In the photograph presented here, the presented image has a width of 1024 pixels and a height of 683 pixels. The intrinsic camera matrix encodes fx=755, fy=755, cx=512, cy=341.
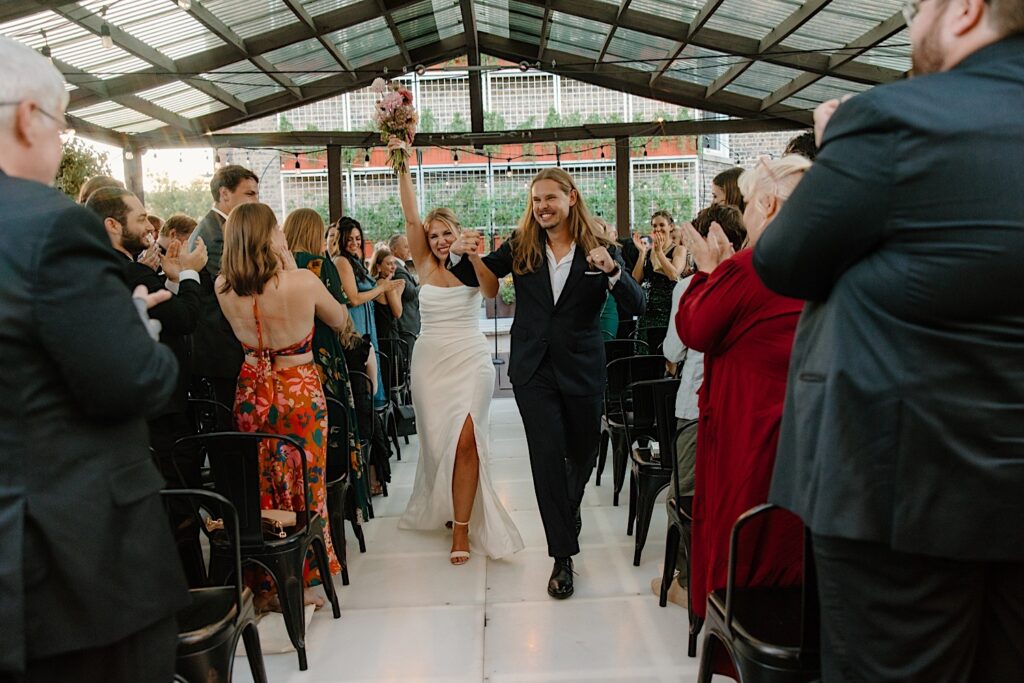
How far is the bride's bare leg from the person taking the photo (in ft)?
12.2

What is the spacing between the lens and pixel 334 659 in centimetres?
278

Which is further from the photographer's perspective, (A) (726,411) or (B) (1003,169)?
(A) (726,411)

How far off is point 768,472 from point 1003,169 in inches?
42.2

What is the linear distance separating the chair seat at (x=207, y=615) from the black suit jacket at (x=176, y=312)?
2.23 feet

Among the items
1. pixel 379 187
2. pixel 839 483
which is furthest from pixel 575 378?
pixel 379 187

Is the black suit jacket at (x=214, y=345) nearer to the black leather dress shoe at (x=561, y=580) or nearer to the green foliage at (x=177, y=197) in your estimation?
the black leather dress shoe at (x=561, y=580)

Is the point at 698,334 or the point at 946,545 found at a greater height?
the point at 698,334

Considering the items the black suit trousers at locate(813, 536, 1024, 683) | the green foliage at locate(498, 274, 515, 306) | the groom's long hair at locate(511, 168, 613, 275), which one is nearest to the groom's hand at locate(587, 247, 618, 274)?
the groom's long hair at locate(511, 168, 613, 275)

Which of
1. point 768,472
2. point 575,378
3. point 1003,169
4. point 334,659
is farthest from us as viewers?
point 575,378

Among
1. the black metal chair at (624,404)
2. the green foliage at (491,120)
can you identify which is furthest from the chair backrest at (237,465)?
the green foliage at (491,120)

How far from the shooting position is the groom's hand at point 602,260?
3035 millimetres

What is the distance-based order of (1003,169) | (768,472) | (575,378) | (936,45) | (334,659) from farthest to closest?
(575,378) → (334,659) → (768,472) → (936,45) → (1003,169)

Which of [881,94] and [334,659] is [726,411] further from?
[334,659]

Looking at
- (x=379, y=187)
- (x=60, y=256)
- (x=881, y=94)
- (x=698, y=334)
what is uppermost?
(x=379, y=187)
